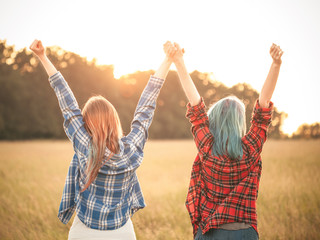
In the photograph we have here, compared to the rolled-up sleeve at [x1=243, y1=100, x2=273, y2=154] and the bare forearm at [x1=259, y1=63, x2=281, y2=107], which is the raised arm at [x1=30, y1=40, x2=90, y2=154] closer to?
the rolled-up sleeve at [x1=243, y1=100, x2=273, y2=154]

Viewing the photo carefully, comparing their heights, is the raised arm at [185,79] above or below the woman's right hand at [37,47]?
below

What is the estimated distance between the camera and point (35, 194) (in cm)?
607

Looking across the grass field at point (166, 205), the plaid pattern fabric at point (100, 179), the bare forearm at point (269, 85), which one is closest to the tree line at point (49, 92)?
the grass field at point (166, 205)

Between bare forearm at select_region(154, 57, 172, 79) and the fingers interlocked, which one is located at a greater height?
the fingers interlocked

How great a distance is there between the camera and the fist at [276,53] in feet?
6.86

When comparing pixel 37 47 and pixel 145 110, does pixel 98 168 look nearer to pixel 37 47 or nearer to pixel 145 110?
pixel 145 110

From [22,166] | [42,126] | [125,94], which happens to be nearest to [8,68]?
[42,126]

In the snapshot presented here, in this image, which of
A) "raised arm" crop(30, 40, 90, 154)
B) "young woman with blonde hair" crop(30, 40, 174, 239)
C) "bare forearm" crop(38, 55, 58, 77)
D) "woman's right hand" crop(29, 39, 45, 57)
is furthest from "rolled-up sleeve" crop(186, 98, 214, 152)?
"woman's right hand" crop(29, 39, 45, 57)

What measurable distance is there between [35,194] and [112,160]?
499cm

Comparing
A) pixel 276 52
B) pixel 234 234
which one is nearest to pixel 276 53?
pixel 276 52

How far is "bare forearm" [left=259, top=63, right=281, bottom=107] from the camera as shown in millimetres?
2115

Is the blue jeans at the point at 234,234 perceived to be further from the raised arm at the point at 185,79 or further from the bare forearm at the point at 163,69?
the bare forearm at the point at 163,69

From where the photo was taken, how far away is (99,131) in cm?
200

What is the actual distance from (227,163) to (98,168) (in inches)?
37.3
